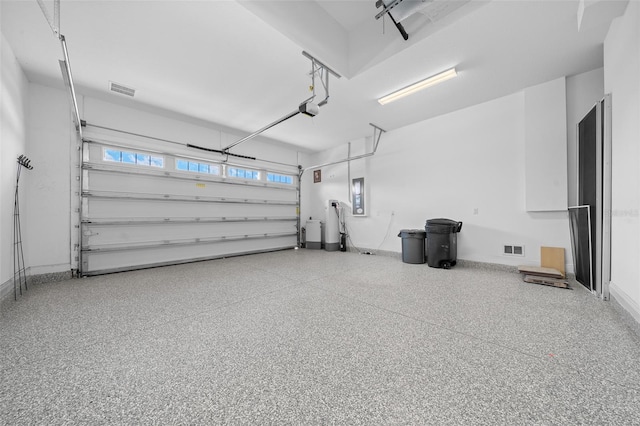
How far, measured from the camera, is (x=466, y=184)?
4688mm

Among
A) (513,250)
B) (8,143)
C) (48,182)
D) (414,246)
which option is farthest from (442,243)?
(48,182)

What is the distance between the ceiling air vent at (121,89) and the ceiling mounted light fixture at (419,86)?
4.52 metres

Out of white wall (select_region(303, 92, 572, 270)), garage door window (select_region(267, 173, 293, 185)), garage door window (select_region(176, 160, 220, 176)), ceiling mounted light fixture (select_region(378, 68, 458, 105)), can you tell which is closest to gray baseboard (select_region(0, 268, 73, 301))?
garage door window (select_region(176, 160, 220, 176))

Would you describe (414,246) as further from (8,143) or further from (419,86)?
(8,143)

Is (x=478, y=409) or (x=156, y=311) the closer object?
(x=478, y=409)

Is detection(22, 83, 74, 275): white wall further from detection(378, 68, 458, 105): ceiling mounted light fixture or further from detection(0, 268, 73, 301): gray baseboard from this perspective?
detection(378, 68, 458, 105): ceiling mounted light fixture

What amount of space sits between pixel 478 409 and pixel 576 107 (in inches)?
194

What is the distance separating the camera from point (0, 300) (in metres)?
2.59

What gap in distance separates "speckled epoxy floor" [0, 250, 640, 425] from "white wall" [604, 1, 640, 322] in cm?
43

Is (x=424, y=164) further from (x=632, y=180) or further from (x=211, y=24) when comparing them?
(x=211, y=24)

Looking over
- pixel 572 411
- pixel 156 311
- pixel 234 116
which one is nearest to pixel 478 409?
pixel 572 411

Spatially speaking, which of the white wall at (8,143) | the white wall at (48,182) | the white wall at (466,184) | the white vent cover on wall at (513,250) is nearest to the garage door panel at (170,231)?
the white wall at (48,182)

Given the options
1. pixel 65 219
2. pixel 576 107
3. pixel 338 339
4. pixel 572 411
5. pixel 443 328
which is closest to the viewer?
pixel 572 411

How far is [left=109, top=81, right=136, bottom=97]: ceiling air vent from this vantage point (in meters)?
3.80
